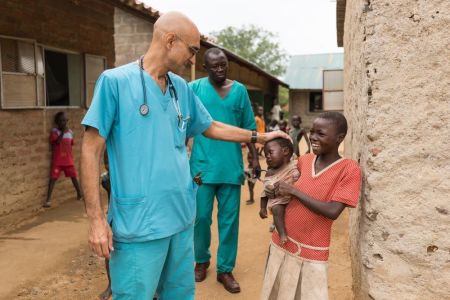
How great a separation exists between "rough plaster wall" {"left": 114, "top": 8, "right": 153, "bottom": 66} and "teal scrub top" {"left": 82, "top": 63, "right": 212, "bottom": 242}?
4503mm

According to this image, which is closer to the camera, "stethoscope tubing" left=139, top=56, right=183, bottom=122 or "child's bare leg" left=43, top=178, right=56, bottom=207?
"stethoscope tubing" left=139, top=56, right=183, bottom=122

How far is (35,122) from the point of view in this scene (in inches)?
216

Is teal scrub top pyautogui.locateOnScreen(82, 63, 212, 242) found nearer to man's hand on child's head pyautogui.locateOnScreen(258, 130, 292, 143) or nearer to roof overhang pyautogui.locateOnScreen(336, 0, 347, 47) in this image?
man's hand on child's head pyautogui.locateOnScreen(258, 130, 292, 143)

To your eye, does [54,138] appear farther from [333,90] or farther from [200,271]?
[333,90]

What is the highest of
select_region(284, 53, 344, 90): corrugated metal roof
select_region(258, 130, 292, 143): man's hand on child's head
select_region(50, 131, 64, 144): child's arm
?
select_region(284, 53, 344, 90): corrugated metal roof

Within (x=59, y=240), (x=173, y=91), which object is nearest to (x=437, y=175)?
(x=173, y=91)

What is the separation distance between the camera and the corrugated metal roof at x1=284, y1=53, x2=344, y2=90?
20645 mm

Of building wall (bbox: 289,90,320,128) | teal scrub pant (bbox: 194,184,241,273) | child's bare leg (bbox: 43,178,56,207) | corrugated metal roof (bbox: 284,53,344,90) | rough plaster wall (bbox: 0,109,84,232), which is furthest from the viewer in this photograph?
building wall (bbox: 289,90,320,128)

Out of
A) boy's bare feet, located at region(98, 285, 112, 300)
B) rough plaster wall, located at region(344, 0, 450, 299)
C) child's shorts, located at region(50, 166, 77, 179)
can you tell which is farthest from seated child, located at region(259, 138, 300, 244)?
child's shorts, located at region(50, 166, 77, 179)

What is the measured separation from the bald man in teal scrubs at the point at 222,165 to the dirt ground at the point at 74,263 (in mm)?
322

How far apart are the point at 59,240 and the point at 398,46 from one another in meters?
4.00

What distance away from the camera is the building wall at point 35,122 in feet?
16.3

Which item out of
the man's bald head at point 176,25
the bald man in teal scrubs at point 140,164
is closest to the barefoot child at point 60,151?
the bald man in teal scrubs at point 140,164

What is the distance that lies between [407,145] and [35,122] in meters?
4.85
